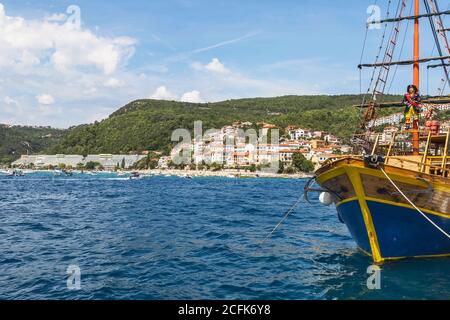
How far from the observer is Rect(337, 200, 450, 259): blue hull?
43.6 feet

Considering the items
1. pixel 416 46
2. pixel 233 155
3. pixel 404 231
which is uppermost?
pixel 416 46

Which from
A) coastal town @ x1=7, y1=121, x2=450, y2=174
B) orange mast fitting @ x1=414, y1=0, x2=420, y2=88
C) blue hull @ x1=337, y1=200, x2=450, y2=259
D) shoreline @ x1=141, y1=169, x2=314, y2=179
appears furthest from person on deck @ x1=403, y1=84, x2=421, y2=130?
coastal town @ x1=7, y1=121, x2=450, y2=174

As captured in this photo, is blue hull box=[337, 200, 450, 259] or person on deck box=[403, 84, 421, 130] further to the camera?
person on deck box=[403, 84, 421, 130]

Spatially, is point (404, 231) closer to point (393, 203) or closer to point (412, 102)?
point (393, 203)

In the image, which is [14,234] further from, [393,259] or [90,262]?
[393,259]

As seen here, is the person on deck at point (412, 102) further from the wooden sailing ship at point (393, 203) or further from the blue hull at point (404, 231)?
the blue hull at point (404, 231)

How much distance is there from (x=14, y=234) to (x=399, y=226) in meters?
19.1

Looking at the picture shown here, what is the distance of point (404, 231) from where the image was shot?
44.1 feet

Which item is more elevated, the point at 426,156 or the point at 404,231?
the point at 426,156

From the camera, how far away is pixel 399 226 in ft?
43.9
